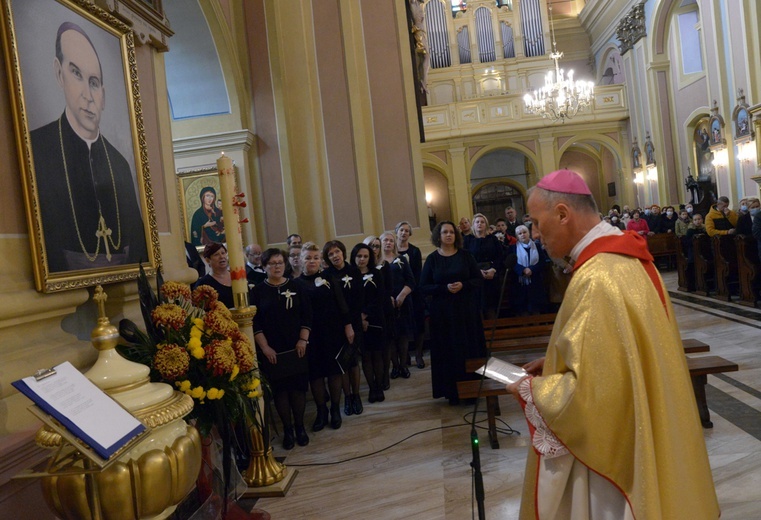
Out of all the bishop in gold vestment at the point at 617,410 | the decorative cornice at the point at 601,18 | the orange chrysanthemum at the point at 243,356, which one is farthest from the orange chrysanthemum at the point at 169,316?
the decorative cornice at the point at 601,18

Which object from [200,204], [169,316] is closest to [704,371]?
[169,316]

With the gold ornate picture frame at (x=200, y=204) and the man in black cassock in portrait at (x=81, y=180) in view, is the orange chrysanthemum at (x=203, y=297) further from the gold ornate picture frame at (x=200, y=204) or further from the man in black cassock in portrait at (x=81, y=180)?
the gold ornate picture frame at (x=200, y=204)

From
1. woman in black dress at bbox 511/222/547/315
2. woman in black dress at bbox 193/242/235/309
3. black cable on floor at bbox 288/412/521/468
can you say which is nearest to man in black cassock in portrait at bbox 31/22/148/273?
woman in black dress at bbox 193/242/235/309

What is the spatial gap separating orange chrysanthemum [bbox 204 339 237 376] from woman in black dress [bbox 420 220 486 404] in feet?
9.72

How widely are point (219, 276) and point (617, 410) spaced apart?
119 inches

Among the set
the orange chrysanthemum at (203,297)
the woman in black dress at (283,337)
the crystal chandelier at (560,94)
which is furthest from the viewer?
the crystal chandelier at (560,94)

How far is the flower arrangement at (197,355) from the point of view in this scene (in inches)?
87.6

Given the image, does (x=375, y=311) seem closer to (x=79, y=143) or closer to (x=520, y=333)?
(x=520, y=333)

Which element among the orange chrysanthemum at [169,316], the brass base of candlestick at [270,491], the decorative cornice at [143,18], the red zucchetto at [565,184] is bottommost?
the brass base of candlestick at [270,491]

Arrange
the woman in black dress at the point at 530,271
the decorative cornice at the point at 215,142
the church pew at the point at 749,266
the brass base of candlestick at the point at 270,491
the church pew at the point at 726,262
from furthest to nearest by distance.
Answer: the church pew at the point at 726,262 < the church pew at the point at 749,266 < the woman in black dress at the point at 530,271 < the decorative cornice at the point at 215,142 < the brass base of candlestick at the point at 270,491

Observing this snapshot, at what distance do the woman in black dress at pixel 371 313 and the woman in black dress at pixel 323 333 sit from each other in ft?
1.88

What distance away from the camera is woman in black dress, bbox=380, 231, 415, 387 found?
615 cm

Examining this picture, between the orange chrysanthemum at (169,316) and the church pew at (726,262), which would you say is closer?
the orange chrysanthemum at (169,316)

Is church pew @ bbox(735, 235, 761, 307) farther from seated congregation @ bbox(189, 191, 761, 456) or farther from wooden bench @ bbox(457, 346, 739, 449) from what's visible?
wooden bench @ bbox(457, 346, 739, 449)
